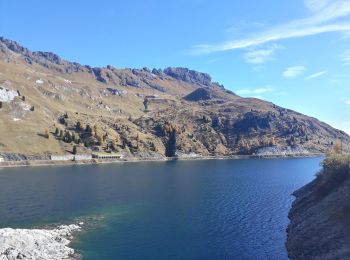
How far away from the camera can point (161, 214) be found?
3875 inches

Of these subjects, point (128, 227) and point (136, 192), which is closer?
point (128, 227)

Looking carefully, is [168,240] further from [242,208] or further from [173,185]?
[173,185]

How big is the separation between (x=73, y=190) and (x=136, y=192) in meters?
21.6

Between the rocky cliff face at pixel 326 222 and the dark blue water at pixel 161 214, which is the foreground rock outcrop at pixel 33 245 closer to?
the dark blue water at pixel 161 214

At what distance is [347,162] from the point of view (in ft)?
278

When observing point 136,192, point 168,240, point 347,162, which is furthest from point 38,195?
point 347,162

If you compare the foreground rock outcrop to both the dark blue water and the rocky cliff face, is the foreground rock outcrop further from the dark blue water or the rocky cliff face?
the rocky cliff face

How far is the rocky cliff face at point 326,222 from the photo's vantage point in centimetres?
5747

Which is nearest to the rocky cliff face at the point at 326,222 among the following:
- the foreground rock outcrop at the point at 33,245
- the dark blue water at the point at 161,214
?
the dark blue water at the point at 161,214

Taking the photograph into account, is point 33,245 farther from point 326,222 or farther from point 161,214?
point 326,222

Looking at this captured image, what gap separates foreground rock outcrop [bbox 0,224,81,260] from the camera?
58.9 m

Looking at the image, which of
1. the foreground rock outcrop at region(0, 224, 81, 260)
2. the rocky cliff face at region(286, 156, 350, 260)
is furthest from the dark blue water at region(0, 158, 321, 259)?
the rocky cliff face at region(286, 156, 350, 260)

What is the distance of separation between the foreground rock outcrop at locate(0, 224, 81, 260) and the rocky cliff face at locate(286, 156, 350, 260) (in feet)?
116

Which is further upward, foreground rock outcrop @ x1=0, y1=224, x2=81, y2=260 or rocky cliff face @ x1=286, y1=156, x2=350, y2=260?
rocky cliff face @ x1=286, y1=156, x2=350, y2=260
